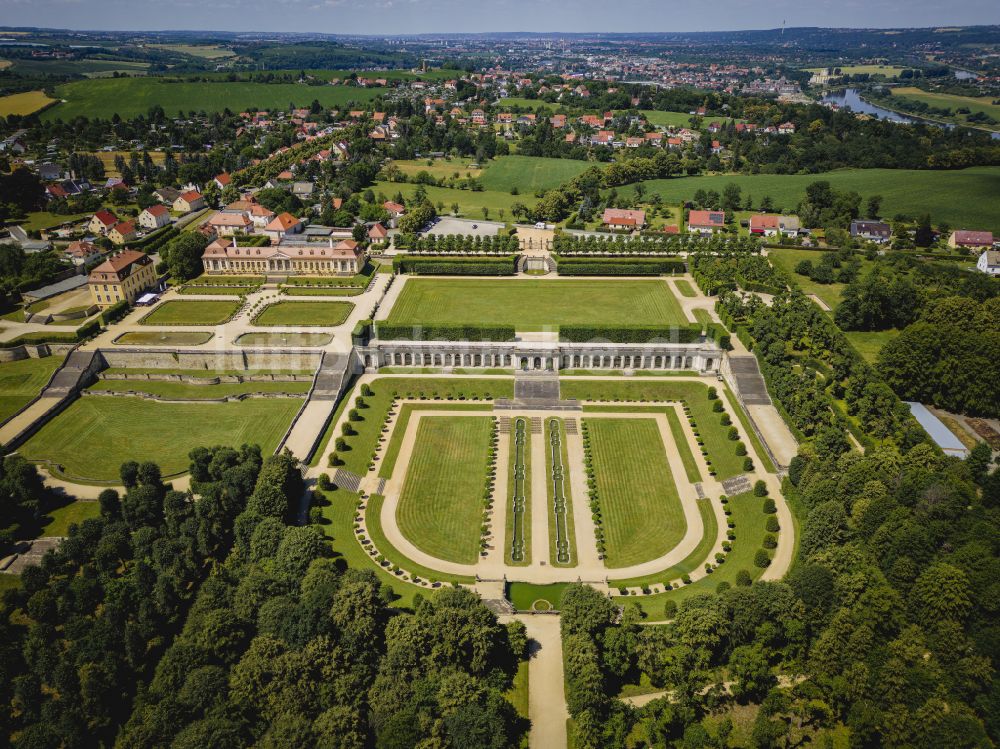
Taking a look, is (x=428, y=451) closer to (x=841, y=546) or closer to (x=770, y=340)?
(x=841, y=546)

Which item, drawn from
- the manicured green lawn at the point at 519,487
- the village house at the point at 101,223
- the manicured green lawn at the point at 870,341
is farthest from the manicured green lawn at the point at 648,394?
the village house at the point at 101,223

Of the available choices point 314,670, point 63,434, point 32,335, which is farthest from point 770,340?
point 32,335

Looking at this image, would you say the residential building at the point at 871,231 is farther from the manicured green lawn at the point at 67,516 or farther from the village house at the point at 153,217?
the village house at the point at 153,217

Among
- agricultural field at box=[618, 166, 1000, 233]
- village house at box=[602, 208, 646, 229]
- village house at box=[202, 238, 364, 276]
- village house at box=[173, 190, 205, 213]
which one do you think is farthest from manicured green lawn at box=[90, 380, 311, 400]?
agricultural field at box=[618, 166, 1000, 233]

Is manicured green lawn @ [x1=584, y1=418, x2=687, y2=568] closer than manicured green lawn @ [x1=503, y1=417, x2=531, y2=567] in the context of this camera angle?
No

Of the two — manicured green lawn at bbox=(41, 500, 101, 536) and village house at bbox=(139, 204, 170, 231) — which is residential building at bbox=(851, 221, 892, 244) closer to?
manicured green lawn at bbox=(41, 500, 101, 536)
